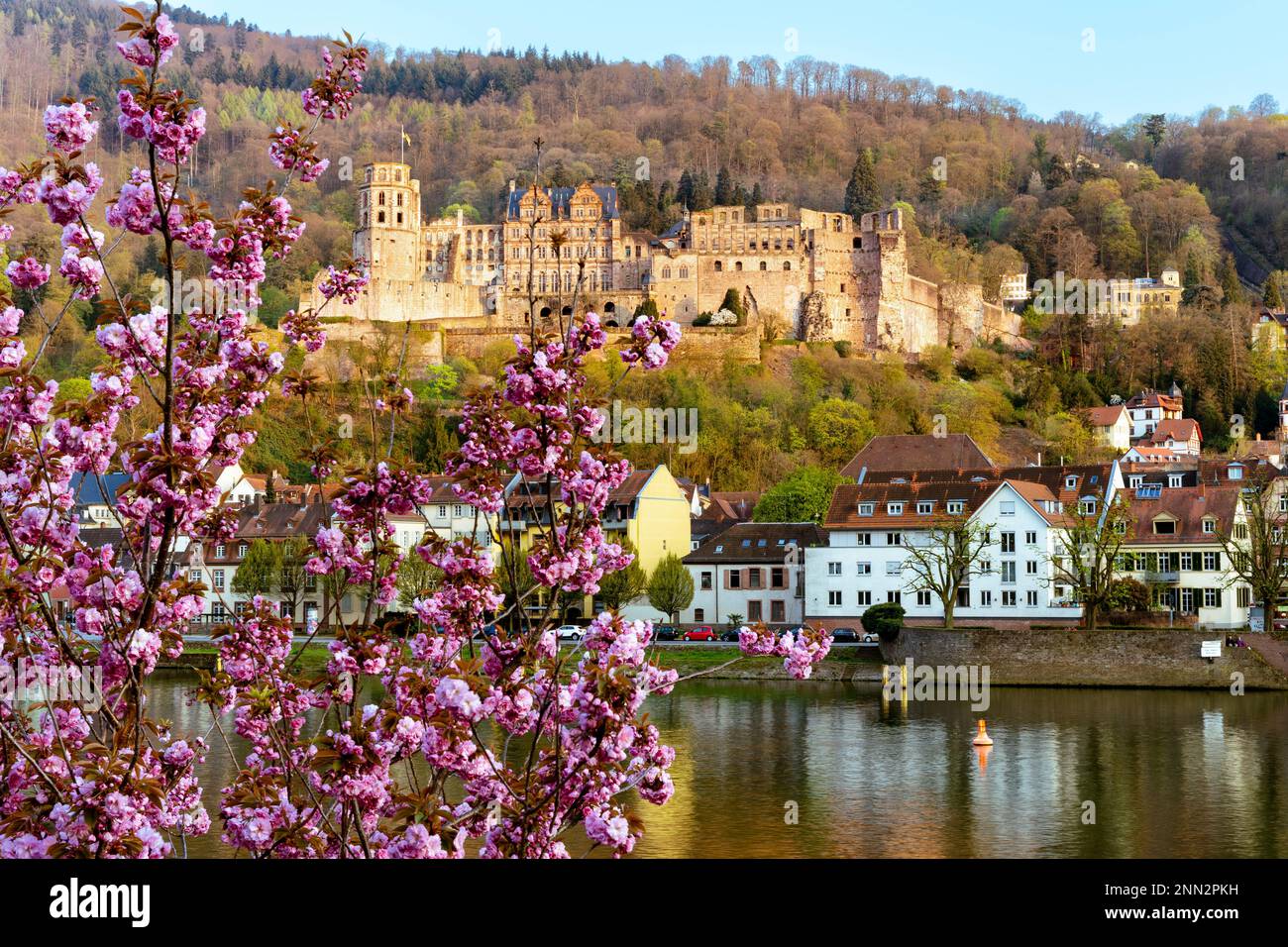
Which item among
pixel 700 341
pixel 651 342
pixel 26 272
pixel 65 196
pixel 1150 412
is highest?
pixel 700 341

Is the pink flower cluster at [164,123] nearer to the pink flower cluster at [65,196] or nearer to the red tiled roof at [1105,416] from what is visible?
the pink flower cluster at [65,196]

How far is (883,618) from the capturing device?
46719mm

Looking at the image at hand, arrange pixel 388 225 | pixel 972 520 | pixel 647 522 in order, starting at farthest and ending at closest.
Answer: pixel 388 225, pixel 647 522, pixel 972 520

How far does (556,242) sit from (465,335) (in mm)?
94104

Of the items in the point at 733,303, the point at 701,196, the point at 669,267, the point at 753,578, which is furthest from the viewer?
the point at 701,196

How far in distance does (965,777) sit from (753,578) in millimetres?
25037

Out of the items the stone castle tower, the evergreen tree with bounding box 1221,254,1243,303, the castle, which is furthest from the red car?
the evergreen tree with bounding box 1221,254,1243,303

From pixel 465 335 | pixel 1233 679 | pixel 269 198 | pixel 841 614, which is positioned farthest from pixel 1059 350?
pixel 269 198

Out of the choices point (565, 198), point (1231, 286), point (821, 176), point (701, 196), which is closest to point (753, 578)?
point (565, 198)

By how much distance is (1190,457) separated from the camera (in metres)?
81.2

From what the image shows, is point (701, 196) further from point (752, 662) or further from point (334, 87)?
point (334, 87)

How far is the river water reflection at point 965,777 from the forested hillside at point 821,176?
41.4m
